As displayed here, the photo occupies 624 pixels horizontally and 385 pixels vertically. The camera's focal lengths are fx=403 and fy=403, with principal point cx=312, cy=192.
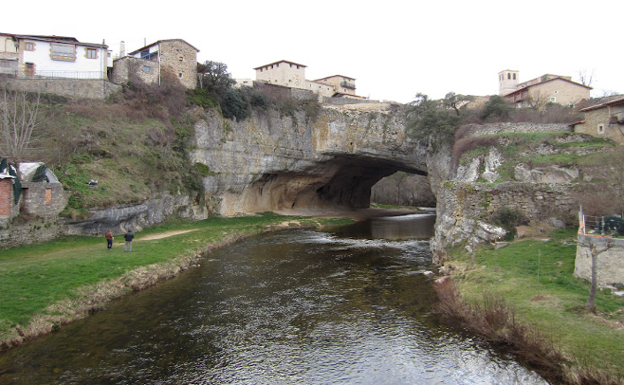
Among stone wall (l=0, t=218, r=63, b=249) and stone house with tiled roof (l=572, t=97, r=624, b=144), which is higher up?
stone house with tiled roof (l=572, t=97, r=624, b=144)

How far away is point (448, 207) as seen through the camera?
25188 millimetres

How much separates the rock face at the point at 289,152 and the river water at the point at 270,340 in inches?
1001

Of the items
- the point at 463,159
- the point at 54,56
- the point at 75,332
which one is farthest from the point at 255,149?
the point at 75,332

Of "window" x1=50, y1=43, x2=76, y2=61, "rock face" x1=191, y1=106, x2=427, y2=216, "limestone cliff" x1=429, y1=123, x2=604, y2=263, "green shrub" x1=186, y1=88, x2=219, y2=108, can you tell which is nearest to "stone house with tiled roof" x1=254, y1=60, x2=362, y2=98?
"rock face" x1=191, y1=106, x2=427, y2=216

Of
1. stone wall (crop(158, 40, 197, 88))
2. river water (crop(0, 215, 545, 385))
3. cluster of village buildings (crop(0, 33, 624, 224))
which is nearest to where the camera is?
river water (crop(0, 215, 545, 385))

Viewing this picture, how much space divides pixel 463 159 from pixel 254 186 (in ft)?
89.4

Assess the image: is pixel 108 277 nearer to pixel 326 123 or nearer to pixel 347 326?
pixel 347 326

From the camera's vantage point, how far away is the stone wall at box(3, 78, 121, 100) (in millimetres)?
35750

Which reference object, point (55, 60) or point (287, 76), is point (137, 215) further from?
point (287, 76)

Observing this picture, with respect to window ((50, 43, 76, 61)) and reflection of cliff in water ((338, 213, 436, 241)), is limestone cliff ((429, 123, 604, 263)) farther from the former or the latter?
window ((50, 43, 76, 61))

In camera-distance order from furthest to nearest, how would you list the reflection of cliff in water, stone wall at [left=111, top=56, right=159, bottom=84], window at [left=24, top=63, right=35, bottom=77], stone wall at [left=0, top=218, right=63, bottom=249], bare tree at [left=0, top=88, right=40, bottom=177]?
1. stone wall at [left=111, top=56, right=159, bottom=84]
2. window at [left=24, top=63, right=35, bottom=77]
3. the reflection of cliff in water
4. bare tree at [left=0, top=88, right=40, bottom=177]
5. stone wall at [left=0, top=218, right=63, bottom=249]

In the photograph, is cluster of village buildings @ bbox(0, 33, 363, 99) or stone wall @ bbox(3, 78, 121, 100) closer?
stone wall @ bbox(3, 78, 121, 100)

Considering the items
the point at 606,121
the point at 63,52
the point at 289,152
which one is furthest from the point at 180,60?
the point at 606,121

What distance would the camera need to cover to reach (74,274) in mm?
A: 16562
